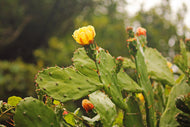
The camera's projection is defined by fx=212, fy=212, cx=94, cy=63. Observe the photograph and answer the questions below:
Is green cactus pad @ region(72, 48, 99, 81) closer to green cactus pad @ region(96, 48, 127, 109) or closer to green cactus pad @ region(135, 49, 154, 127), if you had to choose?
green cactus pad @ region(96, 48, 127, 109)

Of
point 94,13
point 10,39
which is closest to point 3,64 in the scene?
point 10,39

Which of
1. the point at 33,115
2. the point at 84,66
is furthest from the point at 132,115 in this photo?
the point at 33,115

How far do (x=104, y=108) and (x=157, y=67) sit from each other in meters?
0.42

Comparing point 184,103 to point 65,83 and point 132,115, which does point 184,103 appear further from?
→ point 65,83

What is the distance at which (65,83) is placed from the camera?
2.21 ft

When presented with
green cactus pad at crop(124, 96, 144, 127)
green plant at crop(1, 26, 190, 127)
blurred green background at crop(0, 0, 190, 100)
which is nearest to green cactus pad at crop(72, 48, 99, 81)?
green plant at crop(1, 26, 190, 127)

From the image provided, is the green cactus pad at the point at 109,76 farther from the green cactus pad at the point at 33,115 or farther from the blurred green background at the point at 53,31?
the blurred green background at the point at 53,31

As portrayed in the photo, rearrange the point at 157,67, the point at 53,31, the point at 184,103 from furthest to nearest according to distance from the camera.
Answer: the point at 53,31, the point at 157,67, the point at 184,103

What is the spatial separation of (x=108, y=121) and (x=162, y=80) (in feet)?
1.31

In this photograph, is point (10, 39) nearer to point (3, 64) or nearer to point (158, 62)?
point (3, 64)

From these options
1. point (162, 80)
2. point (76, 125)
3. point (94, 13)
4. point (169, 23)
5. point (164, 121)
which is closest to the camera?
point (76, 125)

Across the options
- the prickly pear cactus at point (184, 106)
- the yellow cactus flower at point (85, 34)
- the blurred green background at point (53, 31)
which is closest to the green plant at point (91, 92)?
the yellow cactus flower at point (85, 34)

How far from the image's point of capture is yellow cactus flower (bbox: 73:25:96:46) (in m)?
0.65

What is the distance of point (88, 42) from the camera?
2.20 ft
